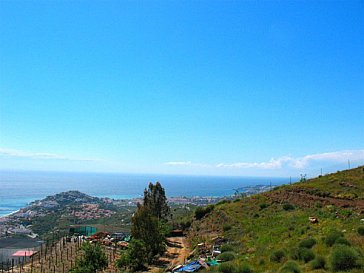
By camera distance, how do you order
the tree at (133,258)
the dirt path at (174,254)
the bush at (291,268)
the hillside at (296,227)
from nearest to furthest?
the bush at (291,268) → the hillside at (296,227) → the tree at (133,258) → the dirt path at (174,254)

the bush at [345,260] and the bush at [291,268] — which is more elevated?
the bush at [345,260]

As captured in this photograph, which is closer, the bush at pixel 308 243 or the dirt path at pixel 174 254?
the bush at pixel 308 243

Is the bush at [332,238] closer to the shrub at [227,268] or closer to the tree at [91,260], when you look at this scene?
the shrub at [227,268]

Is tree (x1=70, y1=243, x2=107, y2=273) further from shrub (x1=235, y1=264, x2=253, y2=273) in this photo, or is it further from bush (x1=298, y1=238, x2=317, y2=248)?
bush (x1=298, y1=238, x2=317, y2=248)

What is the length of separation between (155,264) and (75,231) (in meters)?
24.9

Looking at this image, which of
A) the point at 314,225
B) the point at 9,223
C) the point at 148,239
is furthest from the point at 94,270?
the point at 9,223

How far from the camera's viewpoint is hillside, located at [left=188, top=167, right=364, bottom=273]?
11156 mm

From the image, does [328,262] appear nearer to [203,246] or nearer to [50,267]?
[203,246]

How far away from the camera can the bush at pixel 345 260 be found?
30.3ft

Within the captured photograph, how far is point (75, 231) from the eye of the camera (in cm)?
4306

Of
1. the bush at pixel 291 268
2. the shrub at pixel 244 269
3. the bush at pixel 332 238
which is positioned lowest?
the shrub at pixel 244 269

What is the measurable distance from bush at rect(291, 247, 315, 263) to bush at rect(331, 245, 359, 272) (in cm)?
153

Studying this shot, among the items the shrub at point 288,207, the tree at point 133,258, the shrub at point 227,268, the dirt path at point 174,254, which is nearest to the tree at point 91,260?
the tree at point 133,258

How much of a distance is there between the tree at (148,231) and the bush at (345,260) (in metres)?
16.1
